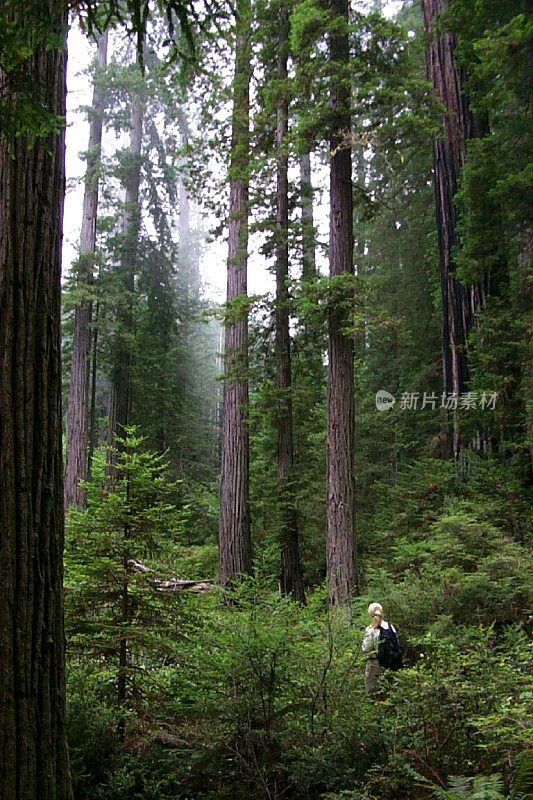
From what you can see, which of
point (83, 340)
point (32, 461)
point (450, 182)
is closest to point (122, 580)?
point (32, 461)

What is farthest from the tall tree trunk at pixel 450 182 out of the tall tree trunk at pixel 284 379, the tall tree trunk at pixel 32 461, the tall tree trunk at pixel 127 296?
the tall tree trunk at pixel 127 296

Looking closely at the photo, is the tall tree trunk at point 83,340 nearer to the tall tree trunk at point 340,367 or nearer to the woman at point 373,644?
the tall tree trunk at point 340,367

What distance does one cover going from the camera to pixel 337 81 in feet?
29.8

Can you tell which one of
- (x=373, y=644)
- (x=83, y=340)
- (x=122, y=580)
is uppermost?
(x=83, y=340)

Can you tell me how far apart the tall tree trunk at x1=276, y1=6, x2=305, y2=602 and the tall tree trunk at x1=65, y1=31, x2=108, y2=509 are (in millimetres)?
7708

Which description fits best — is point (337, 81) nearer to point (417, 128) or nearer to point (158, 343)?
point (417, 128)

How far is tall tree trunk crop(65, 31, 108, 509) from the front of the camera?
17.9 m

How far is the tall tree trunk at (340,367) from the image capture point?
894 centimetres

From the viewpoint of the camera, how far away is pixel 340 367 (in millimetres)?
9453

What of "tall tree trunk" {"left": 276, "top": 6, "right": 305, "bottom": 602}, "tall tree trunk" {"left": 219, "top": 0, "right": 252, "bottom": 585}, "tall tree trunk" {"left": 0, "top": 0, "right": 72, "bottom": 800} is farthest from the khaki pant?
"tall tree trunk" {"left": 219, "top": 0, "right": 252, "bottom": 585}

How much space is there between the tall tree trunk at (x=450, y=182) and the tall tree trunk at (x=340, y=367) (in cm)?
282

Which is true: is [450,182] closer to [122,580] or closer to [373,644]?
[373,644]

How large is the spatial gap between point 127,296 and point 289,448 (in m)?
11.3

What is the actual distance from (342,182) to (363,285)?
73.6 inches
